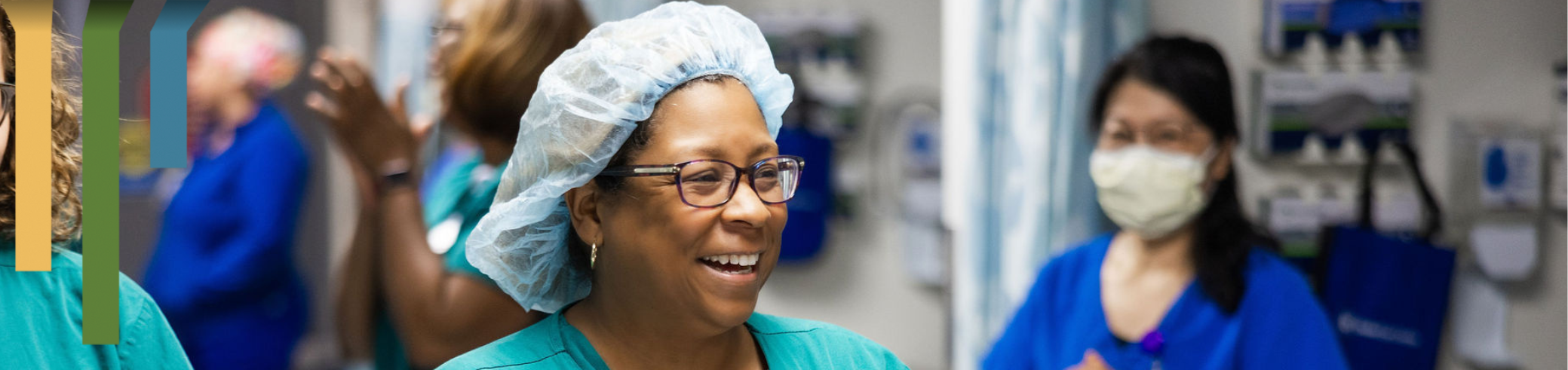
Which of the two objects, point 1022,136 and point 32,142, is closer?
point 32,142

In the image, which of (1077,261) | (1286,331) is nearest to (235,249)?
(1077,261)

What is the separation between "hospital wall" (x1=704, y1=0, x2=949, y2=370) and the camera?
3014mm

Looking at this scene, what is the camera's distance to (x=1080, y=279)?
6.63ft

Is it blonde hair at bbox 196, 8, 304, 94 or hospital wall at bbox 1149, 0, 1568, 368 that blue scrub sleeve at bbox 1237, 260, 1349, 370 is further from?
blonde hair at bbox 196, 8, 304, 94

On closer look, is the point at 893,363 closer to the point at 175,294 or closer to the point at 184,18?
the point at 184,18

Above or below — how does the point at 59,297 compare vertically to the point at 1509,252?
above

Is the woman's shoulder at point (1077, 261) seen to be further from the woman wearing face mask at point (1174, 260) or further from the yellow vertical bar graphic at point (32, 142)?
the yellow vertical bar graphic at point (32, 142)

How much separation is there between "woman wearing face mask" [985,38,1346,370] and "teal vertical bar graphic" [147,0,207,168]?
1319 millimetres

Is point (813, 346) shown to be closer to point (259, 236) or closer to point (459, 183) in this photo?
point (459, 183)

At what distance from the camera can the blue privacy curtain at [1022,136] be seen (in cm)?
233

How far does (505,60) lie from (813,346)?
0.58m

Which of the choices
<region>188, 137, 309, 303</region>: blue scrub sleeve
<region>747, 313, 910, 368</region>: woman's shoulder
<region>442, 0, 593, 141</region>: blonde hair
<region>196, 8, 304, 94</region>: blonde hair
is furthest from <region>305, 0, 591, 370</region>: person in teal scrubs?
<region>196, 8, 304, 94</region>: blonde hair

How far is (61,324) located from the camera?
1.14 metres

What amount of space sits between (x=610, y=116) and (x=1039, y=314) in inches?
49.2
